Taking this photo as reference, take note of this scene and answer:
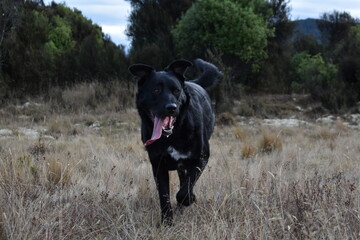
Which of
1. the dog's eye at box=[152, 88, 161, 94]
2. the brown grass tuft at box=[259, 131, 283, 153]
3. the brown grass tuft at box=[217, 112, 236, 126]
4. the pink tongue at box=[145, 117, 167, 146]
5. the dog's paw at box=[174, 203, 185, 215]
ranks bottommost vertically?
the brown grass tuft at box=[217, 112, 236, 126]

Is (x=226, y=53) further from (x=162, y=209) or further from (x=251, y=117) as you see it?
(x=162, y=209)

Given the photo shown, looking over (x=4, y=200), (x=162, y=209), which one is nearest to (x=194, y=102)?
(x=162, y=209)

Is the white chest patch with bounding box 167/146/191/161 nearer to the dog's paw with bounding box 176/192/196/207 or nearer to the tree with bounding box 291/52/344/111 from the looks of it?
the dog's paw with bounding box 176/192/196/207

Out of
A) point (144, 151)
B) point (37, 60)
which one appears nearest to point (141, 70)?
point (144, 151)

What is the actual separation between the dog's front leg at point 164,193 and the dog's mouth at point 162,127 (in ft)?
1.08

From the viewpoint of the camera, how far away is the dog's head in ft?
11.1

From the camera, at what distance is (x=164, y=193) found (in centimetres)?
359

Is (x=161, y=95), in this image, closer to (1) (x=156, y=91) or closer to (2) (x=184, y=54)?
(1) (x=156, y=91)

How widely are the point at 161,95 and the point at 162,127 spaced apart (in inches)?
9.3

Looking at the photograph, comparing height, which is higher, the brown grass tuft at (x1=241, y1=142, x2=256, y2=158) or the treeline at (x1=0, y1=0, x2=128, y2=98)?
the treeline at (x1=0, y1=0, x2=128, y2=98)

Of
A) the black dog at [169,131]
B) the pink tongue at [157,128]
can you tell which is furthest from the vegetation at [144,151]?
the pink tongue at [157,128]

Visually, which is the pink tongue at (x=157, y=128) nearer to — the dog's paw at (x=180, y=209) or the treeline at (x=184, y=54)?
the dog's paw at (x=180, y=209)

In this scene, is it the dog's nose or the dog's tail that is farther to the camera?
the dog's tail

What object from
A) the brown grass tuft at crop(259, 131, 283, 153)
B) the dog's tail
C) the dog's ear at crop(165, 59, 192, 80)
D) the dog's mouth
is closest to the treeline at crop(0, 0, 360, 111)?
the brown grass tuft at crop(259, 131, 283, 153)
